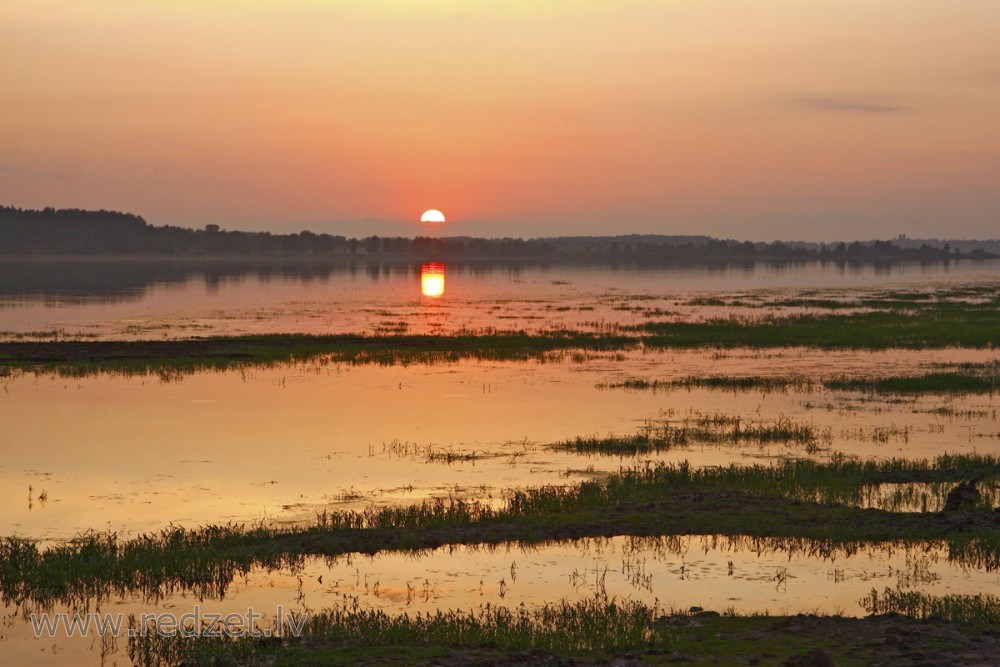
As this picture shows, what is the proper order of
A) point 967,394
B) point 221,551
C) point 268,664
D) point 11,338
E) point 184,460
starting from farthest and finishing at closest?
1. point 11,338
2. point 967,394
3. point 184,460
4. point 221,551
5. point 268,664

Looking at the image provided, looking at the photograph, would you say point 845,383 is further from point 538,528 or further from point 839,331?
point 538,528

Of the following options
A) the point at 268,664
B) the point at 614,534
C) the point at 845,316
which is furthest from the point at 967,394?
the point at 845,316

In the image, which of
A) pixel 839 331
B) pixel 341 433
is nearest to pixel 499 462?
pixel 341 433

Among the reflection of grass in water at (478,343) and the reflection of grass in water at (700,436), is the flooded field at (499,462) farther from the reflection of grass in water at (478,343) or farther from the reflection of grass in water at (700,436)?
the reflection of grass in water at (478,343)

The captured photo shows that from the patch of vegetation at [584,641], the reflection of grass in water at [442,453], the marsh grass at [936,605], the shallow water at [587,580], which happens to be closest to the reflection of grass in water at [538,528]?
the shallow water at [587,580]

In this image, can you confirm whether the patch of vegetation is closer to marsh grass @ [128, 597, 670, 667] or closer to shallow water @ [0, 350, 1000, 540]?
marsh grass @ [128, 597, 670, 667]

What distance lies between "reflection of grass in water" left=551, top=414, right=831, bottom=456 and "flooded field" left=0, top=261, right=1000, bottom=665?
111 mm

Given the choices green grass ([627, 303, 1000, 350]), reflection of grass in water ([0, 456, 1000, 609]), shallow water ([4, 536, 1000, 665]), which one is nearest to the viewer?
shallow water ([4, 536, 1000, 665])

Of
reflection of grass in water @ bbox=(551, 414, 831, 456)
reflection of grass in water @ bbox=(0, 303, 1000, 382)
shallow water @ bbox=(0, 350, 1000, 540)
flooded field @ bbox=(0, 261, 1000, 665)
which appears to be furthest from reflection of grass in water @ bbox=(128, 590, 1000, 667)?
reflection of grass in water @ bbox=(0, 303, 1000, 382)

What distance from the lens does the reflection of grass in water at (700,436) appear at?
2611cm

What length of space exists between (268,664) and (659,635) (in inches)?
179

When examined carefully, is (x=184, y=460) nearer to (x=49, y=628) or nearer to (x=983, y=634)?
(x=49, y=628)

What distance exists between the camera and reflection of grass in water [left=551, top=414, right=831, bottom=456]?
26109 mm

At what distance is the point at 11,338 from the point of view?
52.6m
